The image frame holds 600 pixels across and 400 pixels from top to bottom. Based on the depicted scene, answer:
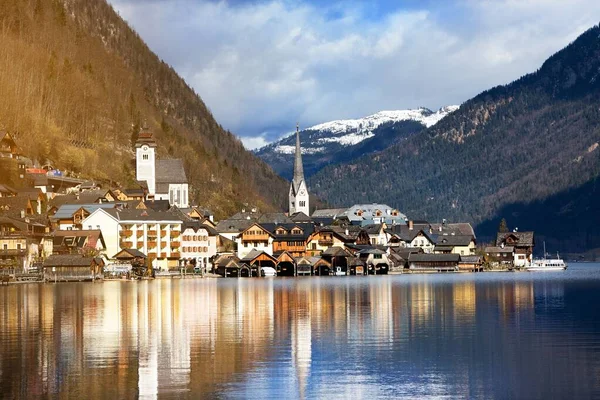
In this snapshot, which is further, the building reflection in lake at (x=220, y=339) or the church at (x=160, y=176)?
the church at (x=160, y=176)

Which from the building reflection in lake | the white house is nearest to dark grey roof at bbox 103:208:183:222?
the white house

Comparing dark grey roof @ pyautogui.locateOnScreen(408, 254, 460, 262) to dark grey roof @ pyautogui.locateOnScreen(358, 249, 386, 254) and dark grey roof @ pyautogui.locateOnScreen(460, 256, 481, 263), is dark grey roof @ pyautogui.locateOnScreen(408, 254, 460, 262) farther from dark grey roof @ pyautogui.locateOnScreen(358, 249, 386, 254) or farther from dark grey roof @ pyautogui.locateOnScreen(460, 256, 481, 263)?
dark grey roof @ pyautogui.locateOnScreen(358, 249, 386, 254)

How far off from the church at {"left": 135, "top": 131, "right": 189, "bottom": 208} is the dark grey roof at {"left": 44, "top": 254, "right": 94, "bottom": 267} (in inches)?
2611

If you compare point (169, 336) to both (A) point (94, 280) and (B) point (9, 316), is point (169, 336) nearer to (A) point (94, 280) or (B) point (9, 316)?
(B) point (9, 316)

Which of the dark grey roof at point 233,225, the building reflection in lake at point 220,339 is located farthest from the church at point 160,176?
the building reflection in lake at point 220,339

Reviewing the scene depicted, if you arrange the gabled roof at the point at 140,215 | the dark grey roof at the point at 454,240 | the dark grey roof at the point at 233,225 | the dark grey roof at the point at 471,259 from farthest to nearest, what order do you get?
the dark grey roof at the point at 454,240
the dark grey roof at the point at 471,259
the dark grey roof at the point at 233,225
the gabled roof at the point at 140,215

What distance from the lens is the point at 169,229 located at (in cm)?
14512

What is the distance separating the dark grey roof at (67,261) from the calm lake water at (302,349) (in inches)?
1752

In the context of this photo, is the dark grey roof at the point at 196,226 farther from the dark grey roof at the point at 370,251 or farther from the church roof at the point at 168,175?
the church roof at the point at 168,175

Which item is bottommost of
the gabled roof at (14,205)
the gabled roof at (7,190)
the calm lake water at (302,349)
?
the calm lake water at (302,349)

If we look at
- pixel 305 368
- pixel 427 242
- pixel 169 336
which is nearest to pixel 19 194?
pixel 427 242

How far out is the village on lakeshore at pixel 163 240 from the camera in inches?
4847

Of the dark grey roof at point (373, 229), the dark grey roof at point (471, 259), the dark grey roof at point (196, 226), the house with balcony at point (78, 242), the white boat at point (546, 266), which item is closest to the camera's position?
the house with balcony at point (78, 242)

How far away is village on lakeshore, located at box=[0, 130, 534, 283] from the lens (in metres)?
123
